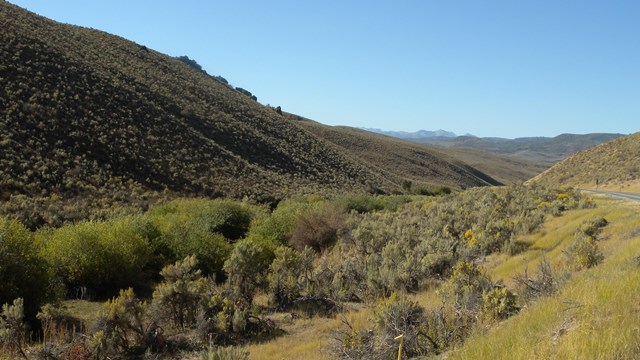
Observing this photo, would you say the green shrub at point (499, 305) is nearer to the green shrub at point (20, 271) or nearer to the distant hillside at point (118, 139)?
the green shrub at point (20, 271)

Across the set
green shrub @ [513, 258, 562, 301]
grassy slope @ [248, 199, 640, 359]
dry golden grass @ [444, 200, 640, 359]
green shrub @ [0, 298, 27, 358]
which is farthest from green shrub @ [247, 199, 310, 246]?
dry golden grass @ [444, 200, 640, 359]

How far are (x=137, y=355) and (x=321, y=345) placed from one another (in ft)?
12.6

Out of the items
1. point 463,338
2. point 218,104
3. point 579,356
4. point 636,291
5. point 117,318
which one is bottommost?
point 117,318

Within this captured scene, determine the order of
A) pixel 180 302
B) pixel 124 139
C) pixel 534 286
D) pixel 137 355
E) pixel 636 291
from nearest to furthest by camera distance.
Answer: pixel 636 291
pixel 534 286
pixel 137 355
pixel 180 302
pixel 124 139

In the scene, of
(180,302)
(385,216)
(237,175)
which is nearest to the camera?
(180,302)

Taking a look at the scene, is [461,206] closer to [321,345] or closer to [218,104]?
[321,345]

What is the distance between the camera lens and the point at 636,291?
573 centimetres

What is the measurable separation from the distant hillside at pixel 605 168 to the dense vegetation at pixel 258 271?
70.8ft

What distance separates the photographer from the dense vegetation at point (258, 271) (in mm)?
9250

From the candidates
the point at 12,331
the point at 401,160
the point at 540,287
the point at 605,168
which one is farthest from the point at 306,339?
the point at 401,160

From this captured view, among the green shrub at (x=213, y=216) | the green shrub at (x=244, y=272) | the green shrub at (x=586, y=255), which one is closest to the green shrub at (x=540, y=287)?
the green shrub at (x=586, y=255)

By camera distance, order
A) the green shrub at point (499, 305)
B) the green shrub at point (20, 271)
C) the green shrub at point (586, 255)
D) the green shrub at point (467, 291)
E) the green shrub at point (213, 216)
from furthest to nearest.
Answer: the green shrub at point (213, 216) → the green shrub at point (20, 271) → the green shrub at point (586, 255) → the green shrub at point (467, 291) → the green shrub at point (499, 305)

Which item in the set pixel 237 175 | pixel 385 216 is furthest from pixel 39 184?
pixel 385 216

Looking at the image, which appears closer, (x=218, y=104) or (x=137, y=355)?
(x=137, y=355)
